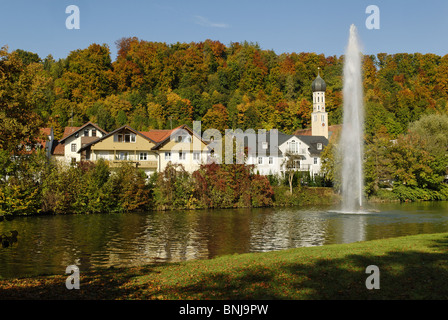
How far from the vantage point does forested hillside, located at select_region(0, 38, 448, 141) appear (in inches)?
3809

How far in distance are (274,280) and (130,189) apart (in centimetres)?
3930

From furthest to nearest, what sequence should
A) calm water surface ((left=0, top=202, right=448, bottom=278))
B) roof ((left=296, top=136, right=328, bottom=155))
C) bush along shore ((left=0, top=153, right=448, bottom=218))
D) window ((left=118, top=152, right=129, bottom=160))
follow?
1. roof ((left=296, top=136, right=328, bottom=155))
2. window ((left=118, top=152, right=129, bottom=160))
3. bush along shore ((left=0, top=153, right=448, bottom=218))
4. calm water surface ((left=0, top=202, right=448, bottom=278))

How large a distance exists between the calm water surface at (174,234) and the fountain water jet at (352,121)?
484cm

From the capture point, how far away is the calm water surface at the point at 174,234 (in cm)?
2310

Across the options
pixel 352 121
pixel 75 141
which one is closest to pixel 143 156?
pixel 75 141

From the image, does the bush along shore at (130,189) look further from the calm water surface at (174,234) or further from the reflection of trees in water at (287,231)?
the reflection of trees in water at (287,231)

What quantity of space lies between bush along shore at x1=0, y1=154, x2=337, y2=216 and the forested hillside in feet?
114

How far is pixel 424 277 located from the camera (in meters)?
12.1

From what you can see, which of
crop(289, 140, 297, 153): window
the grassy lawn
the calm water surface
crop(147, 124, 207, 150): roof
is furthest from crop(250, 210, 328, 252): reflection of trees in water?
crop(289, 140, 297, 153): window

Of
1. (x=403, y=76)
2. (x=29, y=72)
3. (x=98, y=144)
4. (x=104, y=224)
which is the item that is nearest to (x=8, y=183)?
(x=104, y=224)

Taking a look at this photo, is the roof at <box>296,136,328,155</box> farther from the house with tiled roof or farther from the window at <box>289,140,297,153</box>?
the house with tiled roof

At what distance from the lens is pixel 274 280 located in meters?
12.4
